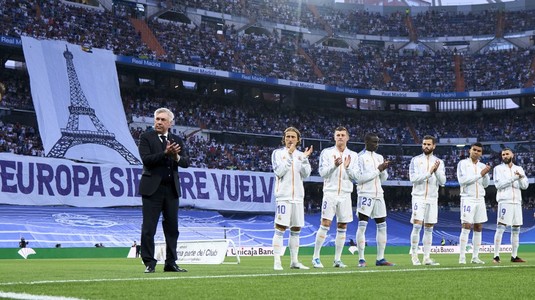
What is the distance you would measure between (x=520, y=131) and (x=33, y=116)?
44209mm

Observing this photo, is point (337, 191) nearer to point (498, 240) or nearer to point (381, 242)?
point (381, 242)

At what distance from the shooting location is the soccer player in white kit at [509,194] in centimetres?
1831

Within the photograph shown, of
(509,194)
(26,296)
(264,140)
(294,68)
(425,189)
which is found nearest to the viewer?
(26,296)

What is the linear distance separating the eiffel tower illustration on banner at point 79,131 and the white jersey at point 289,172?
31900 mm

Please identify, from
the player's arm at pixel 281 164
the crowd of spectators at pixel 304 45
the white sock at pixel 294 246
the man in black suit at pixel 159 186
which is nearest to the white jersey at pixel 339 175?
the player's arm at pixel 281 164

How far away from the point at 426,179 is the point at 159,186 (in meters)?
7.17

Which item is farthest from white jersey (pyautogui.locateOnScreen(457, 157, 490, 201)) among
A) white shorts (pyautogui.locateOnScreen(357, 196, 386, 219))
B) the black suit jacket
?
the black suit jacket

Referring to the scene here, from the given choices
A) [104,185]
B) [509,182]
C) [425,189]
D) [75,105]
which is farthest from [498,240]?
[75,105]

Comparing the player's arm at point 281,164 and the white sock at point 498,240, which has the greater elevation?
the player's arm at point 281,164

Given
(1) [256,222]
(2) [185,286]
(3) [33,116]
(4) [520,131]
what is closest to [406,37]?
(4) [520,131]

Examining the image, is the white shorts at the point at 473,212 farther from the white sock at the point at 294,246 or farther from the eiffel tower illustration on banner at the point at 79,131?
the eiffel tower illustration on banner at the point at 79,131

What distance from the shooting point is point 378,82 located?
2854 inches

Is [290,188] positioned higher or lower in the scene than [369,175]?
lower

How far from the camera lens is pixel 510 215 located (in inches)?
726
